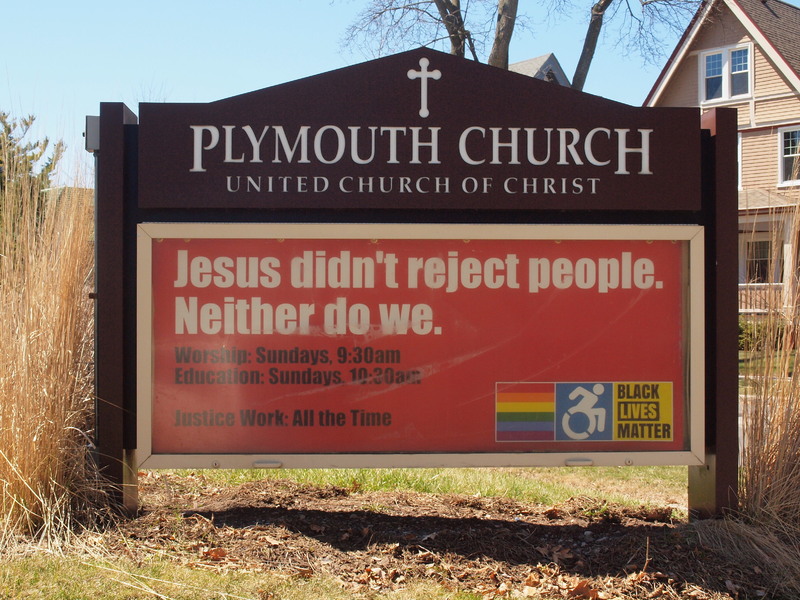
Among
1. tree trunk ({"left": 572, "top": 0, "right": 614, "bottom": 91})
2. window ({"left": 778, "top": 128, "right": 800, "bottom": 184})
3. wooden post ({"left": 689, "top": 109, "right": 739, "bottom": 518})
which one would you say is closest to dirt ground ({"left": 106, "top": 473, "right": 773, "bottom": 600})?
wooden post ({"left": 689, "top": 109, "right": 739, "bottom": 518})

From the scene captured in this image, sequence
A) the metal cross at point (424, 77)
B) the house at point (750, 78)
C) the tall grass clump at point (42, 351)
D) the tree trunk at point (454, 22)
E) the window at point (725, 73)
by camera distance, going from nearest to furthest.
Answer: the tall grass clump at point (42, 351), the metal cross at point (424, 77), the tree trunk at point (454, 22), the house at point (750, 78), the window at point (725, 73)

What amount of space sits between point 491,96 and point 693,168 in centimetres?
135

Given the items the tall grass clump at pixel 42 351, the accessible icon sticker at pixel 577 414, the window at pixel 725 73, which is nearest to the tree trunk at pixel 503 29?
the accessible icon sticker at pixel 577 414

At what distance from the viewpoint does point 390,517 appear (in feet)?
16.2

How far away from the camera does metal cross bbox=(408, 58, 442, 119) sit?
15.5 feet

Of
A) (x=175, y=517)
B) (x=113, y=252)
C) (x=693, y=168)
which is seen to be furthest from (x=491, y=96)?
(x=175, y=517)

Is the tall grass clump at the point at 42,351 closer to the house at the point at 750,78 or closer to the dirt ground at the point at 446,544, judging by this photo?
the dirt ground at the point at 446,544

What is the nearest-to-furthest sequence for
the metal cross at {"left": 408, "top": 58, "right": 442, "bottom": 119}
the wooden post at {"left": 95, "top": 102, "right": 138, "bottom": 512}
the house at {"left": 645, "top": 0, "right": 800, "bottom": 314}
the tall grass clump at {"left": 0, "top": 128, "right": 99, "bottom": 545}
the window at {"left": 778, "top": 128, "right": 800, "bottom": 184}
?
the tall grass clump at {"left": 0, "top": 128, "right": 99, "bottom": 545}, the wooden post at {"left": 95, "top": 102, "right": 138, "bottom": 512}, the metal cross at {"left": 408, "top": 58, "right": 442, "bottom": 119}, the window at {"left": 778, "top": 128, "right": 800, "bottom": 184}, the house at {"left": 645, "top": 0, "right": 800, "bottom": 314}

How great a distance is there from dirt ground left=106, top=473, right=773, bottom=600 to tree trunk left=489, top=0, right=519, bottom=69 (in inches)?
416

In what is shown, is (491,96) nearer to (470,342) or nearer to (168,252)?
(470,342)

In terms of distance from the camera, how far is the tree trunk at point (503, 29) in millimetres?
14000

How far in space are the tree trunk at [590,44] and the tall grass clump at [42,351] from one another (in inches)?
503

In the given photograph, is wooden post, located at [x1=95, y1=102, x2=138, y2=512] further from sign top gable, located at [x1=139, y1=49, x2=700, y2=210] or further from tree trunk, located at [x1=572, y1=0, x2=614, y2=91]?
tree trunk, located at [x1=572, y1=0, x2=614, y2=91]

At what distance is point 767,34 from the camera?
22766 millimetres
